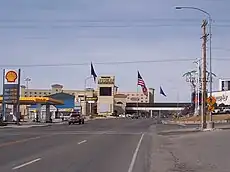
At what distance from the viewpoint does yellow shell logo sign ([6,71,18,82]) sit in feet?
241

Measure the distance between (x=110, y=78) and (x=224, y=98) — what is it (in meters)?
53.2

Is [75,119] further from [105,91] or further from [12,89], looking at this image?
[105,91]

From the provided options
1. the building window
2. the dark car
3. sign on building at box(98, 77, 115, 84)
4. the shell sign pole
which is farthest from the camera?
the building window

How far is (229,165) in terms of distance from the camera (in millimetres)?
17141

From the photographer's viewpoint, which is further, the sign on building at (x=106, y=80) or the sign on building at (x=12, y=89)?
the sign on building at (x=106, y=80)

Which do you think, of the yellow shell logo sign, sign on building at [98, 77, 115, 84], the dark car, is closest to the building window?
sign on building at [98, 77, 115, 84]

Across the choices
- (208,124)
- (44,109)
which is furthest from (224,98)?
(208,124)

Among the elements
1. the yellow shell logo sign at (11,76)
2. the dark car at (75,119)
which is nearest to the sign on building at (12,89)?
the yellow shell logo sign at (11,76)

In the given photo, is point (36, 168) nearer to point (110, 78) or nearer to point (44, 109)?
point (44, 109)

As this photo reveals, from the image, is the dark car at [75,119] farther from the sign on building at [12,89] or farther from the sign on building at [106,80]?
the sign on building at [106,80]

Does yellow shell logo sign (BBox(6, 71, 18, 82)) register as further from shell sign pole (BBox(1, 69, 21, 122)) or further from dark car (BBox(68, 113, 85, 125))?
dark car (BBox(68, 113, 85, 125))

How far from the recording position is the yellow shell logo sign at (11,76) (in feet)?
241

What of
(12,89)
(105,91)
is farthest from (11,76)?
(105,91)

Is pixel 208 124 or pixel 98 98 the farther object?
pixel 98 98
